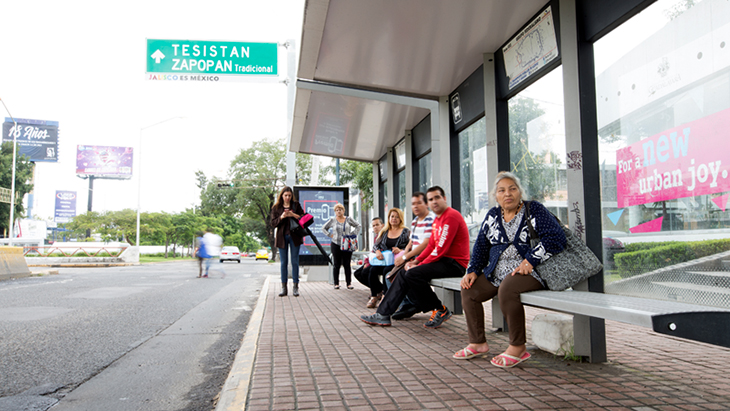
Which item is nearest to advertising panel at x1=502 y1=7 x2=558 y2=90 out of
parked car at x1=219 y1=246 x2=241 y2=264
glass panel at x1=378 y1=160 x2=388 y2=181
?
glass panel at x1=378 y1=160 x2=388 y2=181

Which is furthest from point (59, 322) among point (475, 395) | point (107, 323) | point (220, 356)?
point (475, 395)

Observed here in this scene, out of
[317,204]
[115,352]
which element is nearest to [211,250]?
[317,204]

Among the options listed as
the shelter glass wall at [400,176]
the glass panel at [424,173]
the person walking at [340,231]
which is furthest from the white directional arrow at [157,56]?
the glass panel at [424,173]

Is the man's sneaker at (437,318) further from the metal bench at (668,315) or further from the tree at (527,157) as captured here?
the metal bench at (668,315)

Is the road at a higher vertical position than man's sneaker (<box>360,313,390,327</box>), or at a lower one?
lower

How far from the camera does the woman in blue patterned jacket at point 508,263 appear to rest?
363cm

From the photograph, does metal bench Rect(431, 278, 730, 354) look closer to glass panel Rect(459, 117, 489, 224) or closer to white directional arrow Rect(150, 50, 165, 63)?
glass panel Rect(459, 117, 489, 224)

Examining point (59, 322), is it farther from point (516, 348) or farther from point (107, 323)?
point (516, 348)

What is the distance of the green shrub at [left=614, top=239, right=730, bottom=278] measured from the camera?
133 inches

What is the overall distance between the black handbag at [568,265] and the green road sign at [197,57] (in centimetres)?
975

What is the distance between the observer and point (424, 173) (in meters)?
9.40

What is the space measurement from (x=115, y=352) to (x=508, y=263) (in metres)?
3.58

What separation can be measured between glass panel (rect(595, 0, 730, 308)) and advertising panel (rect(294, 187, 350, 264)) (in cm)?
902

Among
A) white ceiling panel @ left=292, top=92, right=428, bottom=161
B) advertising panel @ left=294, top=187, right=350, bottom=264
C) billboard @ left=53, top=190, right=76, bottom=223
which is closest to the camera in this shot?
white ceiling panel @ left=292, top=92, right=428, bottom=161
